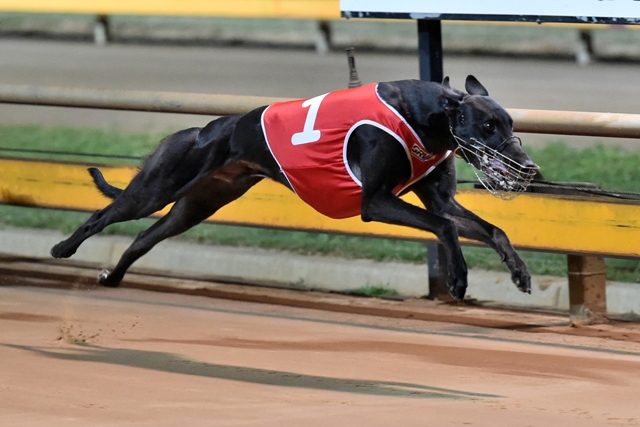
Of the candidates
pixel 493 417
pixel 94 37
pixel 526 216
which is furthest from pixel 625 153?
pixel 94 37

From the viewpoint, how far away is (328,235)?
A: 8078mm

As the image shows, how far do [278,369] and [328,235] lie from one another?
285 centimetres

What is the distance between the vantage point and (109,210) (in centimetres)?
602

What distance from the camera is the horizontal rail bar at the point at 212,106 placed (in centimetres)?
595

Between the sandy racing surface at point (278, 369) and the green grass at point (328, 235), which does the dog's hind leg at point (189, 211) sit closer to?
the sandy racing surface at point (278, 369)

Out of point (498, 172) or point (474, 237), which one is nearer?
point (498, 172)

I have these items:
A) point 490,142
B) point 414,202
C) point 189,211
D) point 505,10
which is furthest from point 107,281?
point 505,10

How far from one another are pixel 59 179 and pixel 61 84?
254 inches

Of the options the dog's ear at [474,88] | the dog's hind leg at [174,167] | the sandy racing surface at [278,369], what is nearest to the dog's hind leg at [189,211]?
the dog's hind leg at [174,167]

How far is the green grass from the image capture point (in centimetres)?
739

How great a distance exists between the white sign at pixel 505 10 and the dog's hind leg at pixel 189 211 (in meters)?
1.35

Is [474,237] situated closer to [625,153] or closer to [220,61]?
[625,153]

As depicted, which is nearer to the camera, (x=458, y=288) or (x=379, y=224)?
(x=458, y=288)

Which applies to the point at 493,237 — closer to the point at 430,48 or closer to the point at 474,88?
the point at 474,88
